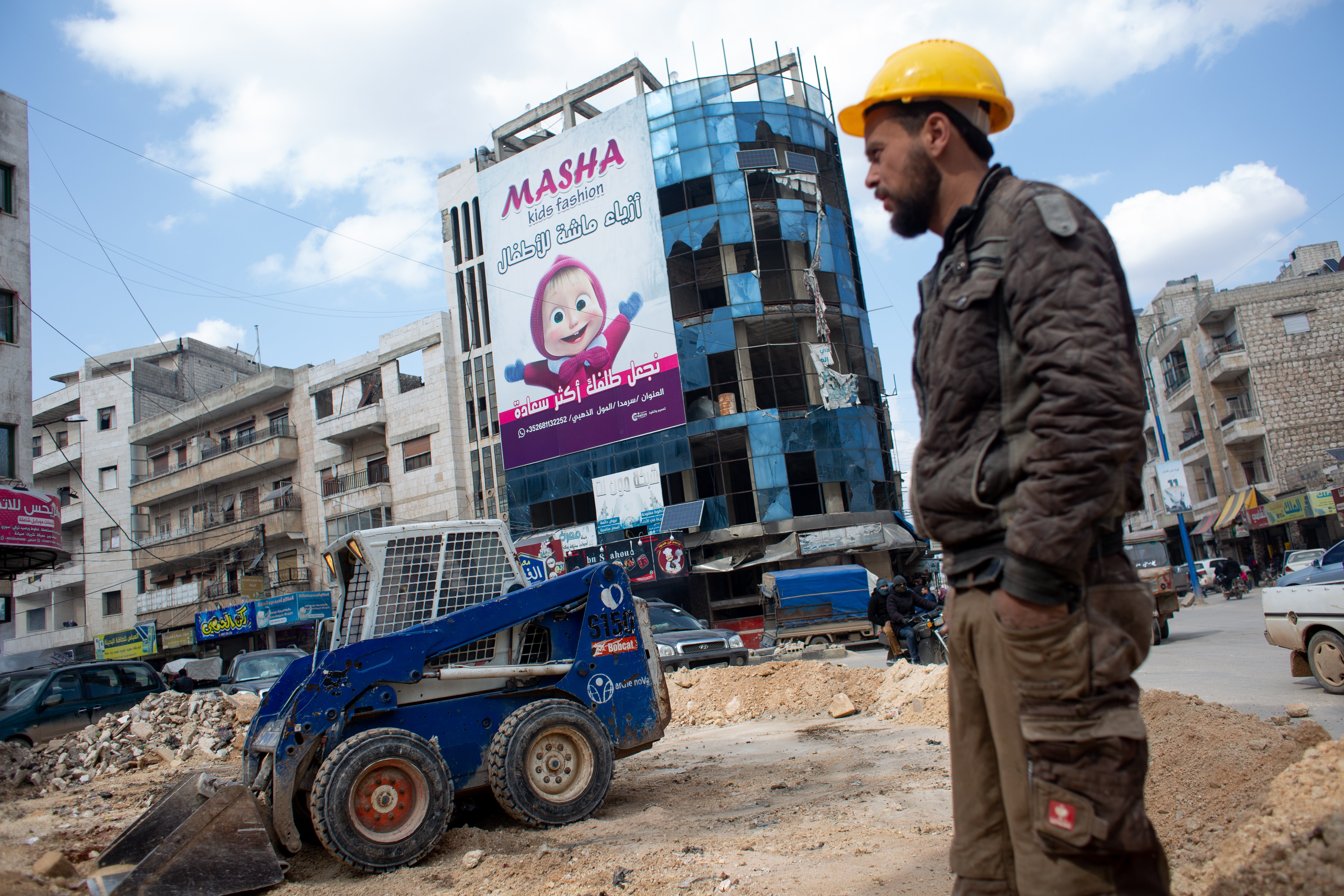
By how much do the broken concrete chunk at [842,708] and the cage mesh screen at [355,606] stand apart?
6539 millimetres

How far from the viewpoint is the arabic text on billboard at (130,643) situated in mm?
42875

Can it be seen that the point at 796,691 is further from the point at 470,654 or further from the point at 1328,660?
the point at 470,654

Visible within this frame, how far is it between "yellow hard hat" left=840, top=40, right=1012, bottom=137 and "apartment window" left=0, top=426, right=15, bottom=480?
84.3 feet

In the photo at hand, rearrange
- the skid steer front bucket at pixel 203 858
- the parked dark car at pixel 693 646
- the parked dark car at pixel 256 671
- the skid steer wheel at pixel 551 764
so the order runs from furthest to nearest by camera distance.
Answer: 1. the parked dark car at pixel 693 646
2. the parked dark car at pixel 256 671
3. the skid steer wheel at pixel 551 764
4. the skid steer front bucket at pixel 203 858

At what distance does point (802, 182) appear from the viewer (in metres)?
37.5

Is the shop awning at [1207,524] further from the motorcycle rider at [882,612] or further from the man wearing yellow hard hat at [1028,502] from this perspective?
the man wearing yellow hard hat at [1028,502]

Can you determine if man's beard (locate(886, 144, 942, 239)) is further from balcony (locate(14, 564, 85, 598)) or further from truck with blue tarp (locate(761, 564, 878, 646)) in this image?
balcony (locate(14, 564, 85, 598))

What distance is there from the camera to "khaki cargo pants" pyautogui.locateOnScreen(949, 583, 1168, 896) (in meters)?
1.72

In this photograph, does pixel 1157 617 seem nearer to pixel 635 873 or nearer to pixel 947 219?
pixel 635 873

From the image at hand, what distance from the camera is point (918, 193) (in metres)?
2.19

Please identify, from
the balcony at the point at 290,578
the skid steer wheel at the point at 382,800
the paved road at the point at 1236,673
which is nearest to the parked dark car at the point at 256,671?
the skid steer wheel at the point at 382,800

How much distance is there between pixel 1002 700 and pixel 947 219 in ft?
3.80

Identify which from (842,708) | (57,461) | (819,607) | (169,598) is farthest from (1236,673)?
(57,461)

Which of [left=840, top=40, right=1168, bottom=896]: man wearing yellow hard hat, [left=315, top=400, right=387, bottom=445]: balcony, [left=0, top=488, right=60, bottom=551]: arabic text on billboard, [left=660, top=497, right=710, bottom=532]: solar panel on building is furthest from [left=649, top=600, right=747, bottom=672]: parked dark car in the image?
[left=315, top=400, right=387, bottom=445]: balcony
